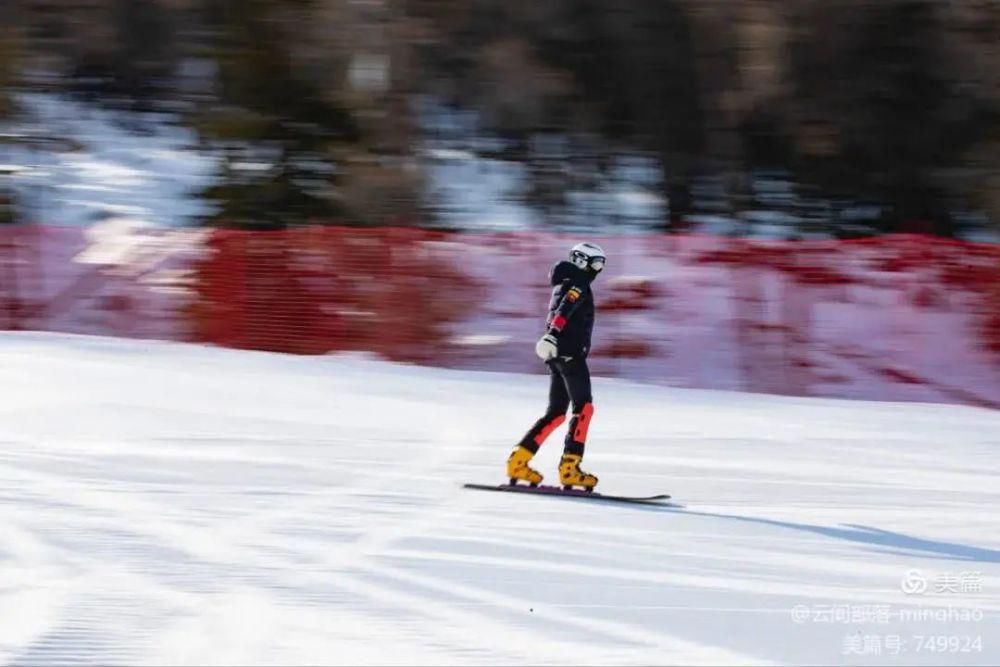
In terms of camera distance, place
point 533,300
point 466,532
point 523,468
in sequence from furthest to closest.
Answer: point 533,300
point 523,468
point 466,532

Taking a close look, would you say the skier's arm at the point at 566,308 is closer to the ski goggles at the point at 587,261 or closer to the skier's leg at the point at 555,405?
the ski goggles at the point at 587,261

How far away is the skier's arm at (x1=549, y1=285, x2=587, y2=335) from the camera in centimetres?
914

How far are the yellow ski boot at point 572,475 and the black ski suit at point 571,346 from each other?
0.13m

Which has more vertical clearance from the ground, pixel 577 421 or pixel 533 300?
pixel 533 300

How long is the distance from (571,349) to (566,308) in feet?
0.93

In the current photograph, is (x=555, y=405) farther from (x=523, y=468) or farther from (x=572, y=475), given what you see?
(x=523, y=468)

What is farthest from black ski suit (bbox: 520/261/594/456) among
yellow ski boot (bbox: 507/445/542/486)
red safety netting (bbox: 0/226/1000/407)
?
red safety netting (bbox: 0/226/1000/407)

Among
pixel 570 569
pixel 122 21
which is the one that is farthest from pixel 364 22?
pixel 570 569

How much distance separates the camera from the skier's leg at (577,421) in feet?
31.1

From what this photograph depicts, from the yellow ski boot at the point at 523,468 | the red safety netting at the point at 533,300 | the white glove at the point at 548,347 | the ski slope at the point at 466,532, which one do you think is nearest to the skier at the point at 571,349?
the white glove at the point at 548,347

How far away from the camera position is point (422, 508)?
9.92m

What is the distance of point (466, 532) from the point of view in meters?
9.12

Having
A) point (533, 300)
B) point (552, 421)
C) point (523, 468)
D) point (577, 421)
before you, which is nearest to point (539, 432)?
point (552, 421)

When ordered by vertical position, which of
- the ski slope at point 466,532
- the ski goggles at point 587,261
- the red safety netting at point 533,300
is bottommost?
the ski slope at point 466,532
